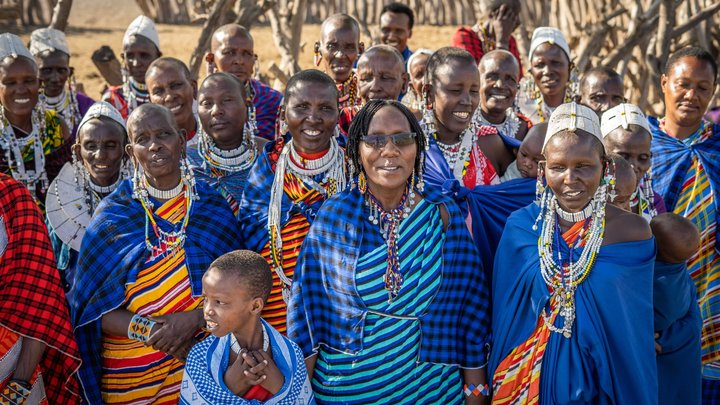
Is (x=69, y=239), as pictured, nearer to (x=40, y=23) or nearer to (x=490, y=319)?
(x=490, y=319)

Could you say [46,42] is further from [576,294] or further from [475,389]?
[576,294]

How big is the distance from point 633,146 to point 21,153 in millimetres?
3435

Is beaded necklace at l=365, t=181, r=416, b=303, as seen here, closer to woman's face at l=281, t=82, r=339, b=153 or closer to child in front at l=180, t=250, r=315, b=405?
child in front at l=180, t=250, r=315, b=405

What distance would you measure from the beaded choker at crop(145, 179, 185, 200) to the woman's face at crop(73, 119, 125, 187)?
1.90ft

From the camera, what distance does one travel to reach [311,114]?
12.5ft

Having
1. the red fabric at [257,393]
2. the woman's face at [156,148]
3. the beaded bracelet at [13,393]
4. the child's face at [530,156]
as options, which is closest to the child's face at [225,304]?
the red fabric at [257,393]

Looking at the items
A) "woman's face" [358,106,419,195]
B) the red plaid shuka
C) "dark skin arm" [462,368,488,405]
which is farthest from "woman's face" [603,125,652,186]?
the red plaid shuka

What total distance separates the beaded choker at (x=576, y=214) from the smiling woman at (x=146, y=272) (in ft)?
4.91

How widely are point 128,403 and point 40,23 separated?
46.6ft

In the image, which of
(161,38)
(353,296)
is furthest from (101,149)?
(161,38)

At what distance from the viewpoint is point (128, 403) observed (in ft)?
12.0

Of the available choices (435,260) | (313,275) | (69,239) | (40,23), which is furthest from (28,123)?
(40,23)

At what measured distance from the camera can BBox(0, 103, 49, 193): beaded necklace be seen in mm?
4746

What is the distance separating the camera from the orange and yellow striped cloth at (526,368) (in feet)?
10.7
